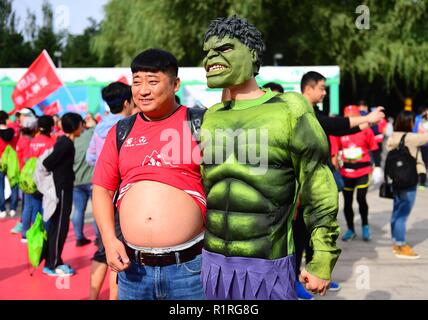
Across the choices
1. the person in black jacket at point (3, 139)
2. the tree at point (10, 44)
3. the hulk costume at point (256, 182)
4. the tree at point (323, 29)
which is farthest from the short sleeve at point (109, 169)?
the tree at point (10, 44)

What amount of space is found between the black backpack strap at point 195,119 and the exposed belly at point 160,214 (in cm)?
28

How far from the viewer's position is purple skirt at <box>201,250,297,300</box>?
2.29 m

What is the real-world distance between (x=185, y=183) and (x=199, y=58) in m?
19.5

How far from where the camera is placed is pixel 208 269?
2.42m

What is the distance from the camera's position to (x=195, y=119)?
8.42 feet

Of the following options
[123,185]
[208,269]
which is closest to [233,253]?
[208,269]

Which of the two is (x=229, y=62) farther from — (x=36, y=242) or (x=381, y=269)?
(x=381, y=269)

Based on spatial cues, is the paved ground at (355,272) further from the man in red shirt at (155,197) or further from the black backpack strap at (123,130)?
the black backpack strap at (123,130)

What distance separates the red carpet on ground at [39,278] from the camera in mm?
Answer: 5094

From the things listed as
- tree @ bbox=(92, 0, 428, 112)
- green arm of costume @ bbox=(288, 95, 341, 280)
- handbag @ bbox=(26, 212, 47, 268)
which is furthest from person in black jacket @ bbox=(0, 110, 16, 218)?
tree @ bbox=(92, 0, 428, 112)

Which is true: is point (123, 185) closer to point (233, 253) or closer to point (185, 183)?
point (185, 183)

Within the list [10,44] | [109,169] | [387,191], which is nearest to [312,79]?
[109,169]

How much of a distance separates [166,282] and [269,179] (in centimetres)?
74

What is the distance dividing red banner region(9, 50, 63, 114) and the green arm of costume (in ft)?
29.7
